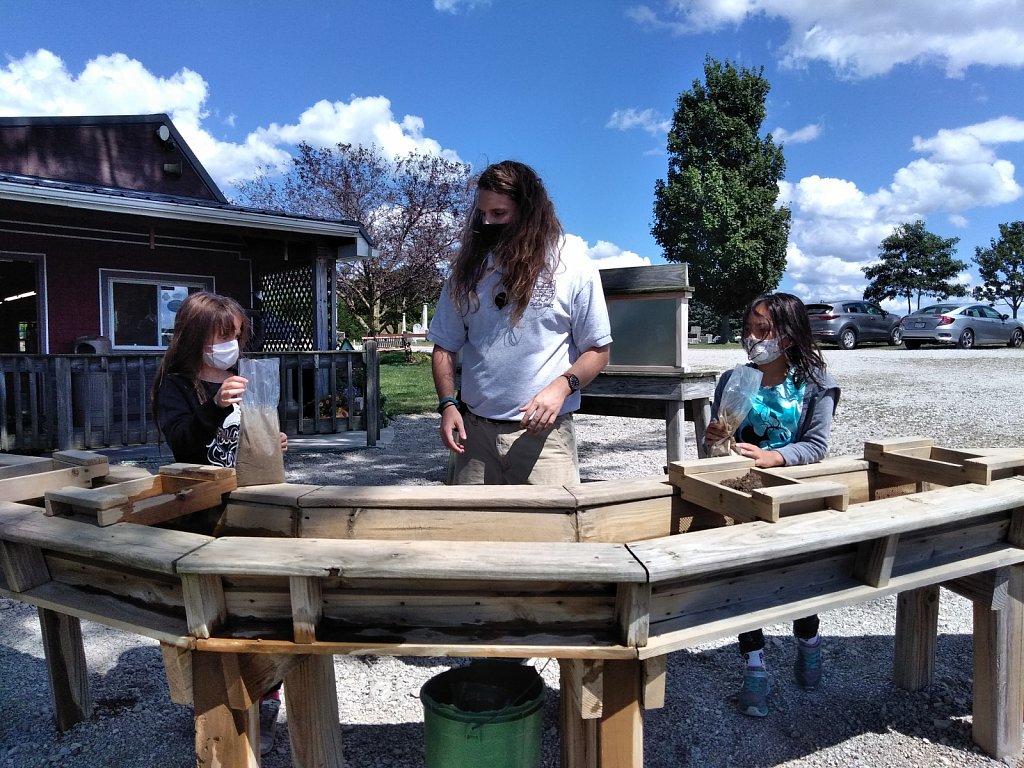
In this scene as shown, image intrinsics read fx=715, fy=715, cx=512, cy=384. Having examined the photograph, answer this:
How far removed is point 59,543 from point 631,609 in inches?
48.8

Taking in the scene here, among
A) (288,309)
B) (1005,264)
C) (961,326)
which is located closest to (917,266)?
(1005,264)

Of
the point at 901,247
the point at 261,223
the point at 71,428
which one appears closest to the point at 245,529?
the point at 71,428

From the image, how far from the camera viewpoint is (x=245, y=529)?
80.7 inches

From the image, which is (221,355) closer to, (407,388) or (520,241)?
(520,241)

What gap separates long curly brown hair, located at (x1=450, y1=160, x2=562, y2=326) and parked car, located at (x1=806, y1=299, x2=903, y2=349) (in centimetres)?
1879

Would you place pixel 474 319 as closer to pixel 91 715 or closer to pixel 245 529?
pixel 245 529

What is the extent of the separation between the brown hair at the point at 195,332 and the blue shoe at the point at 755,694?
7.56 ft

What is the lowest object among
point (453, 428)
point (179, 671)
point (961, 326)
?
point (179, 671)

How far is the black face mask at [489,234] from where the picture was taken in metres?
2.48

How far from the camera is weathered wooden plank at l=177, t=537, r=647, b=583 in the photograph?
1.36 metres

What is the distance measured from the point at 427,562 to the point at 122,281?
10406mm

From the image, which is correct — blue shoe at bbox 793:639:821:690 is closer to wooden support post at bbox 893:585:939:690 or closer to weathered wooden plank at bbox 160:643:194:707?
wooden support post at bbox 893:585:939:690

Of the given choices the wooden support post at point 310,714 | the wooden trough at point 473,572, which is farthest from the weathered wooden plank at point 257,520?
the wooden support post at point 310,714

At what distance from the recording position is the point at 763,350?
281 centimetres
